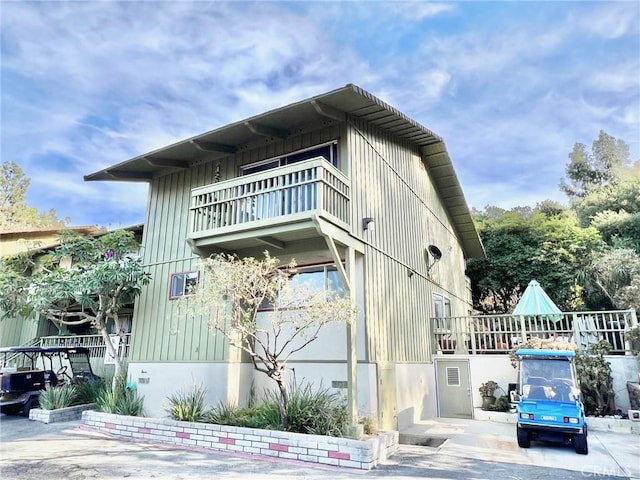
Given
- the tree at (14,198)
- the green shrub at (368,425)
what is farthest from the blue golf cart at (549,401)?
the tree at (14,198)

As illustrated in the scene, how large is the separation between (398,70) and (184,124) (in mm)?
8228

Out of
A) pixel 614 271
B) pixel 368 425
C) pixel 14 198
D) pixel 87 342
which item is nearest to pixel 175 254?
pixel 368 425

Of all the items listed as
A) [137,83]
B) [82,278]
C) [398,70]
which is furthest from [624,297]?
[137,83]

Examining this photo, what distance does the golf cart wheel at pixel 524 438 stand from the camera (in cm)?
724

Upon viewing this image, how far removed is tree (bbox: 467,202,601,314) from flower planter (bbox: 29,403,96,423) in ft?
65.2

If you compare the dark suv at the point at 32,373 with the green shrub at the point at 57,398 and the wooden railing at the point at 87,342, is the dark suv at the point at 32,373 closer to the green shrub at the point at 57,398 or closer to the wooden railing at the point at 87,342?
the green shrub at the point at 57,398

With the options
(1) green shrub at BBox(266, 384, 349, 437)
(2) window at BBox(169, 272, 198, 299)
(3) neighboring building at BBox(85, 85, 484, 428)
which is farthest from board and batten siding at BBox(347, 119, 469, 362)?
(2) window at BBox(169, 272, 198, 299)

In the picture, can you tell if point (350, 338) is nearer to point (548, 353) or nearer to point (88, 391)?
point (548, 353)

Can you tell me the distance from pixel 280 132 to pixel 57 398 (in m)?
9.19

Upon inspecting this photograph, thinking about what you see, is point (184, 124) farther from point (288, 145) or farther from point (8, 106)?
point (288, 145)

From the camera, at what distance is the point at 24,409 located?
36.2ft

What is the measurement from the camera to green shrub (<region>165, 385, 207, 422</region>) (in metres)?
8.23

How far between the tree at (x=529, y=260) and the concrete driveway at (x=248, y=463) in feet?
46.3

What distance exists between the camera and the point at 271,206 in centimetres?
805
